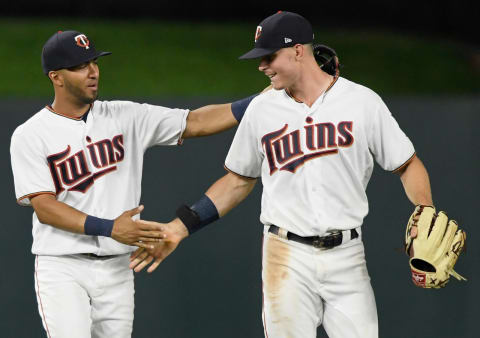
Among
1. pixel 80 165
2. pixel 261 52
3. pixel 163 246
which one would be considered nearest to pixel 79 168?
pixel 80 165

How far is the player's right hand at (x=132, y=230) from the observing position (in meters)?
4.79

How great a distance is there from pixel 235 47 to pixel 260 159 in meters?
5.09

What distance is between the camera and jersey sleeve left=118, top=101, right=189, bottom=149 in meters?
5.17

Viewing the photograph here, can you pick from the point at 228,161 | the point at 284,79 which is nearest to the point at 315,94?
the point at 284,79

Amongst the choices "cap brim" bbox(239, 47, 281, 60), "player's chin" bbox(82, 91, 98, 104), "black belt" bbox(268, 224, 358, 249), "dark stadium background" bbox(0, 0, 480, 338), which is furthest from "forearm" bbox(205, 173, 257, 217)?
"dark stadium background" bbox(0, 0, 480, 338)

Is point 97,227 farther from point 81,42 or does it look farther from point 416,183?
point 416,183

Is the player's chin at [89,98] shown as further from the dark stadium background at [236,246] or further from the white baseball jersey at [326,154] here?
the dark stadium background at [236,246]

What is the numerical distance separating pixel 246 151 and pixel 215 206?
14.5 inches

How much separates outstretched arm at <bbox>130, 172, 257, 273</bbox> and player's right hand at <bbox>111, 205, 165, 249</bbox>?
104mm

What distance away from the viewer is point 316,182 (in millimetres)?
4562

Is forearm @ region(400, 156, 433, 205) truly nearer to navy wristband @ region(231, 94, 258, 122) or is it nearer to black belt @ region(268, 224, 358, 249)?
black belt @ region(268, 224, 358, 249)

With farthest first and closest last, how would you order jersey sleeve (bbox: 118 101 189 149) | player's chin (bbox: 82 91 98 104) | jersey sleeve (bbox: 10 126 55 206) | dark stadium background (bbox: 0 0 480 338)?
dark stadium background (bbox: 0 0 480 338) < jersey sleeve (bbox: 118 101 189 149) < player's chin (bbox: 82 91 98 104) < jersey sleeve (bbox: 10 126 55 206)

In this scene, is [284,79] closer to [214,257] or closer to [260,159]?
[260,159]

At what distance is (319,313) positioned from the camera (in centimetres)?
464
